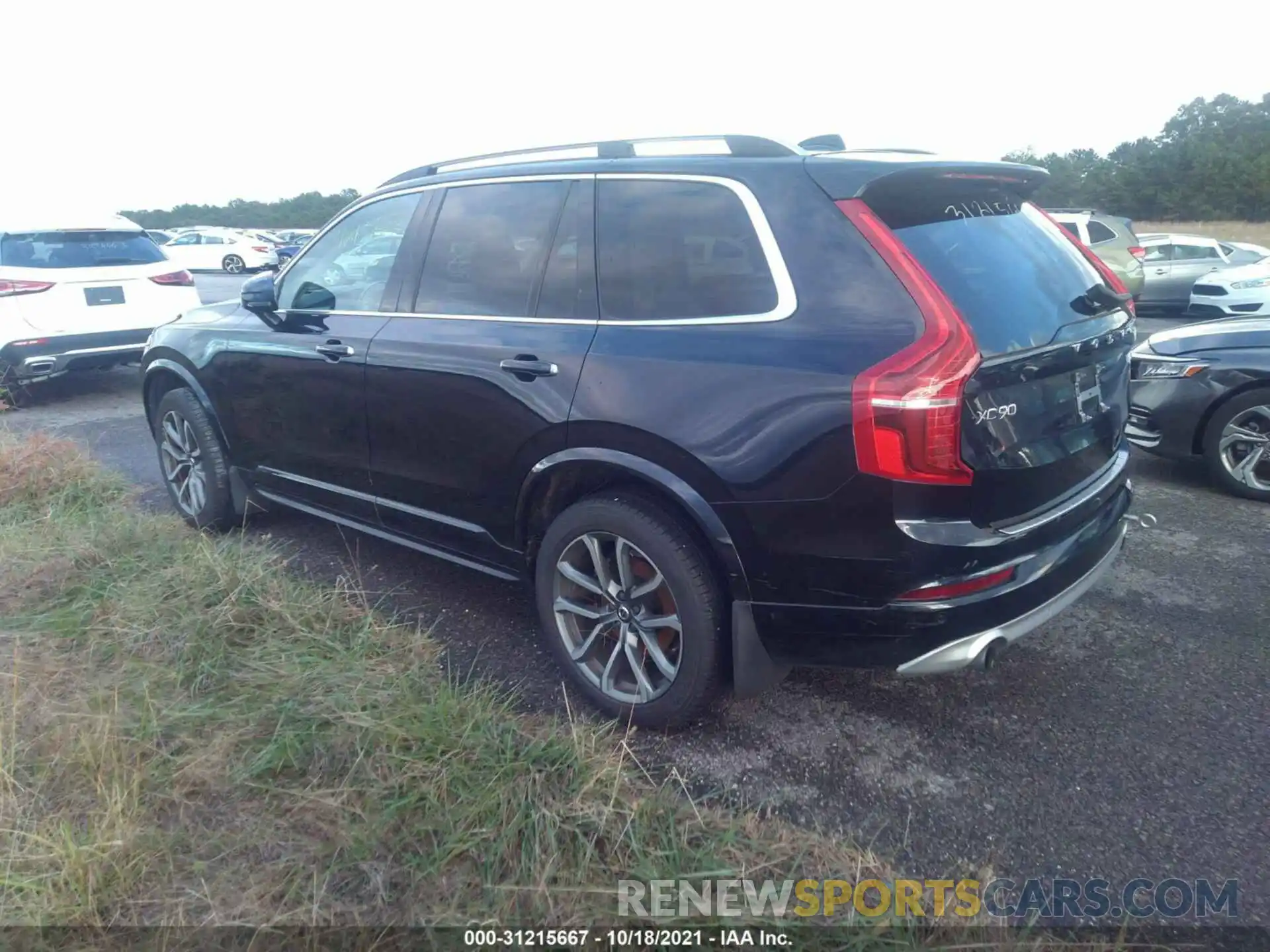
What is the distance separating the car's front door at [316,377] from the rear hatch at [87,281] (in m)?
4.77

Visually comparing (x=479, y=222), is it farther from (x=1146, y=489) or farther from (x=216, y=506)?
(x=1146, y=489)

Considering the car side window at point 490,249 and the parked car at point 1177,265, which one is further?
the parked car at point 1177,265

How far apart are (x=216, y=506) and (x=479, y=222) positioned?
2.30 m

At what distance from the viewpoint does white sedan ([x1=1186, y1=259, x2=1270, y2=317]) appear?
13867 millimetres

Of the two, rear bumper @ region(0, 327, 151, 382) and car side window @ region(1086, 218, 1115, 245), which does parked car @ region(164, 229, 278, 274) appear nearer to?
rear bumper @ region(0, 327, 151, 382)

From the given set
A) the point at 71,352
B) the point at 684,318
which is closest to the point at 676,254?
the point at 684,318

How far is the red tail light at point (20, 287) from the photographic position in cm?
798

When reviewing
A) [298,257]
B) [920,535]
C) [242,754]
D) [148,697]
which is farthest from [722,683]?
[298,257]

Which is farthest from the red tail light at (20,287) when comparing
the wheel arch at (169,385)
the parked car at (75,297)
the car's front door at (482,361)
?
the car's front door at (482,361)

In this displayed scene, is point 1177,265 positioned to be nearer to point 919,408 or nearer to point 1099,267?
point 1099,267

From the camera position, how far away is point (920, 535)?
97.0 inches

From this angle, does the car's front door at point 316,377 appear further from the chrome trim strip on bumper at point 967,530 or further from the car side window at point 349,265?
the chrome trim strip on bumper at point 967,530

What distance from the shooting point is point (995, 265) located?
2818mm

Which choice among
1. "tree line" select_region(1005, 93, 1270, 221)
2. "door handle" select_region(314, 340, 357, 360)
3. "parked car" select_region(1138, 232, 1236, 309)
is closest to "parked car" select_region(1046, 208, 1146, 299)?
"parked car" select_region(1138, 232, 1236, 309)
